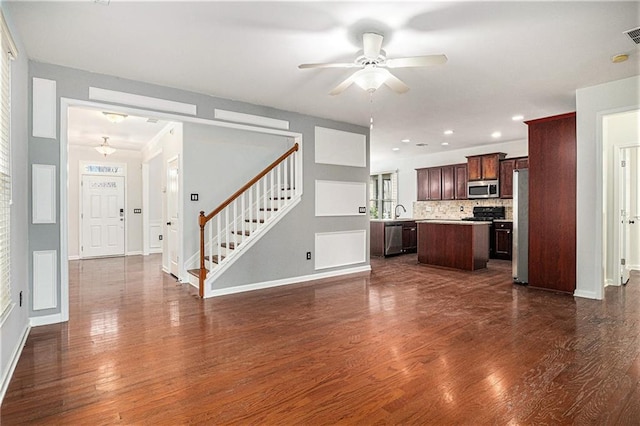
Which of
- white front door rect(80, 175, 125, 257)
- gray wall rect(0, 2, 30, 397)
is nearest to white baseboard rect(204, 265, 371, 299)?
gray wall rect(0, 2, 30, 397)

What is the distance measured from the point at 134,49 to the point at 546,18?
11.8 feet

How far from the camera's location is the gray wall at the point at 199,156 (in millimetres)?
3434

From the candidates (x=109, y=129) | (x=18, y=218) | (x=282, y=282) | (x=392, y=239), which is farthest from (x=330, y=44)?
(x=392, y=239)

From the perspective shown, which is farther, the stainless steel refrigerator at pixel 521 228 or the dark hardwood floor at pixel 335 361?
the stainless steel refrigerator at pixel 521 228

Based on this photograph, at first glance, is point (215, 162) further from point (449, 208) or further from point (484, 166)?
point (449, 208)

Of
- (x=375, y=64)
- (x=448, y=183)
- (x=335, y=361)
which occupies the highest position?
(x=375, y=64)

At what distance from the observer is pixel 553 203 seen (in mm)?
4707

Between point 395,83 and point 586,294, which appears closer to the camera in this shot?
point 395,83

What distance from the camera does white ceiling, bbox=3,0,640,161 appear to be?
2572mm

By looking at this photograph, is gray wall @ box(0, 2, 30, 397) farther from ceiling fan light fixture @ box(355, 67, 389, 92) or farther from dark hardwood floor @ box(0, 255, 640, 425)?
ceiling fan light fixture @ box(355, 67, 389, 92)

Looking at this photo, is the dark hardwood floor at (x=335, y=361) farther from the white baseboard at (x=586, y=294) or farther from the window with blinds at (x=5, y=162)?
the window with blinds at (x=5, y=162)

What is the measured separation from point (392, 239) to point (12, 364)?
6922mm

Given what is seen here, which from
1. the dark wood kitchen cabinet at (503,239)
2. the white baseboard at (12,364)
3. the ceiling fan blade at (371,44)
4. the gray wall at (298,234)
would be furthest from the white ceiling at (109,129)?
the dark wood kitchen cabinet at (503,239)

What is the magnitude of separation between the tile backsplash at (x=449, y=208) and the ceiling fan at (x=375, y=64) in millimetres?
5886
